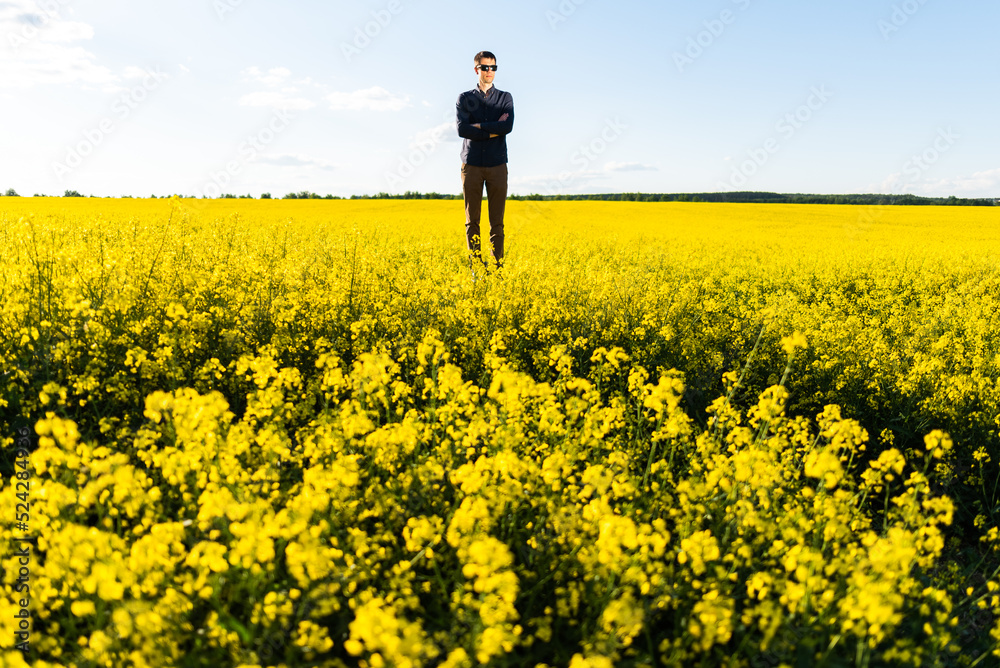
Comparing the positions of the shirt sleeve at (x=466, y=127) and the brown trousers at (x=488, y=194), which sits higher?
the shirt sleeve at (x=466, y=127)

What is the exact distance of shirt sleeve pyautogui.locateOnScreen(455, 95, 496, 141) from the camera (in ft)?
23.0

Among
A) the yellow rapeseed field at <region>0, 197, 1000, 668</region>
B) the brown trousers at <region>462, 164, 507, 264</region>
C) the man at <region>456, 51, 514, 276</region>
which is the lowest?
the yellow rapeseed field at <region>0, 197, 1000, 668</region>

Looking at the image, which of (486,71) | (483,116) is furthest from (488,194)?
(486,71)

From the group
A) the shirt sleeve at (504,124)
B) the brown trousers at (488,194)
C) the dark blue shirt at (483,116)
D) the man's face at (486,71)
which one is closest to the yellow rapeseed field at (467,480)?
the brown trousers at (488,194)

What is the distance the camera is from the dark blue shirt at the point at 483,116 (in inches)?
281

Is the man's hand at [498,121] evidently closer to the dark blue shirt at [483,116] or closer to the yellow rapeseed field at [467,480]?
the dark blue shirt at [483,116]

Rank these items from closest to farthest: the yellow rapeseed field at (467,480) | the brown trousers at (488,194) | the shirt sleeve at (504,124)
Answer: the yellow rapeseed field at (467,480) → the shirt sleeve at (504,124) → the brown trousers at (488,194)

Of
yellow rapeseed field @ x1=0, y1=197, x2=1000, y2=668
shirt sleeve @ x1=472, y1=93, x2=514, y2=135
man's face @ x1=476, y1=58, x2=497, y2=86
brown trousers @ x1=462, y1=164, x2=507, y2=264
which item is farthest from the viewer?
brown trousers @ x1=462, y1=164, x2=507, y2=264

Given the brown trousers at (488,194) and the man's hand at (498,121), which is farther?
the brown trousers at (488,194)

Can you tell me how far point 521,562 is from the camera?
2582 mm

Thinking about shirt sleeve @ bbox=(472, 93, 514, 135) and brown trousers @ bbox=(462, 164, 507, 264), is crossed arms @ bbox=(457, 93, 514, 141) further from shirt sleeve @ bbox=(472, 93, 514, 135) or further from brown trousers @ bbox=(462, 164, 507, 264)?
brown trousers @ bbox=(462, 164, 507, 264)

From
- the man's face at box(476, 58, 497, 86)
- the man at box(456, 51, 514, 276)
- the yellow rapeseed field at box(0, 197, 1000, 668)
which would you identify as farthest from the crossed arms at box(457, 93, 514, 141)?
the yellow rapeseed field at box(0, 197, 1000, 668)

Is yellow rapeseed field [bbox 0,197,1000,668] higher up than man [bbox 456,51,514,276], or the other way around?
man [bbox 456,51,514,276]

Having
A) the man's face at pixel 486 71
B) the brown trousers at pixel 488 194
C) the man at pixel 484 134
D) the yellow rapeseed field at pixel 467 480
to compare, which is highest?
the man's face at pixel 486 71
